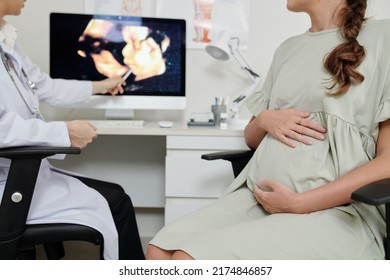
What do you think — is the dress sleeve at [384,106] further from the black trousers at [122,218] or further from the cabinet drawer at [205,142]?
the black trousers at [122,218]

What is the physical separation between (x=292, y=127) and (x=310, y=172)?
0.14m

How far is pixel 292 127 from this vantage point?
1.22m

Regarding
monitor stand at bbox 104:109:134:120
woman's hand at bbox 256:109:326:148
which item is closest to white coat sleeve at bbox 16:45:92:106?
monitor stand at bbox 104:109:134:120

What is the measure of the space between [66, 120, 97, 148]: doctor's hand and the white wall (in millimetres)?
983

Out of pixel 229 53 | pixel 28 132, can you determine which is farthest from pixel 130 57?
pixel 28 132

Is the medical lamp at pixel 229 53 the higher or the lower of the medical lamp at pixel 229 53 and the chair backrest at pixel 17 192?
the higher

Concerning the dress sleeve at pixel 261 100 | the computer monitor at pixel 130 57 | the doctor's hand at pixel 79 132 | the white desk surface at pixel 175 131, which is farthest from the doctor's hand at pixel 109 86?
the dress sleeve at pixel 261 100

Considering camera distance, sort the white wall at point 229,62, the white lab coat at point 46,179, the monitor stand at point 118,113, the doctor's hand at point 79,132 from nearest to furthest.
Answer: the white lab coat at point 46,179, the doctor's hand at point 79,132, the monitor stand at point 118,113, the white wall at point 229,62

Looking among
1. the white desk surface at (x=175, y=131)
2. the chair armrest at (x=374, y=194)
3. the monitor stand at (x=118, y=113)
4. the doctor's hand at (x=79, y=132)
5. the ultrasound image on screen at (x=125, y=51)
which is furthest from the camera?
the monitor stand at (x=118, y=113)

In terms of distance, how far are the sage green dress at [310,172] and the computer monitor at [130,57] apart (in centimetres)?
77

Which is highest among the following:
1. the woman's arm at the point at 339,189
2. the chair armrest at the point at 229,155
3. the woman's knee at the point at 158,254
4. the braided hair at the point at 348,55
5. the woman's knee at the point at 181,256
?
the braided hair at the point at 348,55

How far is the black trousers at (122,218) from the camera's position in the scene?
5.02 ft

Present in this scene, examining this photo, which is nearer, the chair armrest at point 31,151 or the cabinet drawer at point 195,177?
the chair armrest at point 31,151
